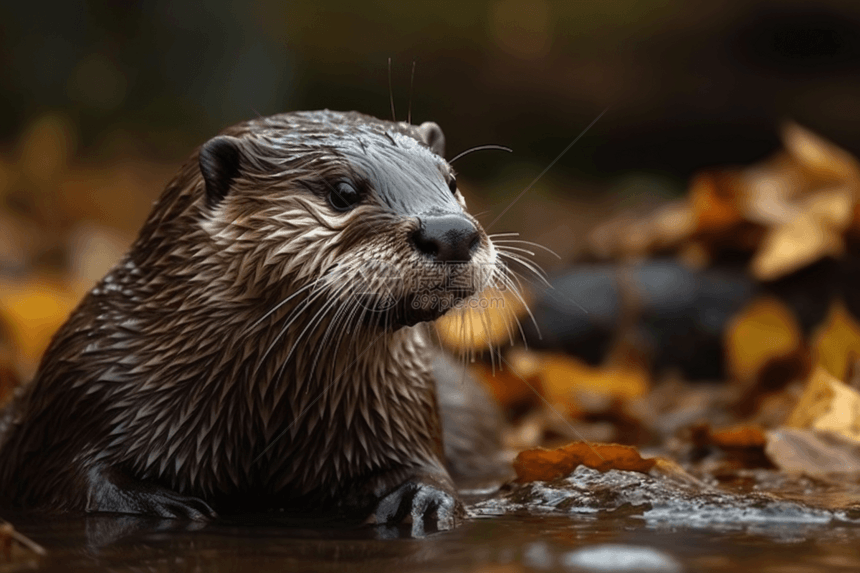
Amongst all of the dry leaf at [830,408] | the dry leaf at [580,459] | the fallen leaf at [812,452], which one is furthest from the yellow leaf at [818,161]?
the dry leaf at [580,459]

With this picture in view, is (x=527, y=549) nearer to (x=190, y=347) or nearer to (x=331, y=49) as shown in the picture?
(x=190, y=347)

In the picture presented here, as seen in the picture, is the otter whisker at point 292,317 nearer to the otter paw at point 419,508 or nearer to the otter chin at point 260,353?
the otter chin at point 260,353

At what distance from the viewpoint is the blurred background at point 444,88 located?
284 inches

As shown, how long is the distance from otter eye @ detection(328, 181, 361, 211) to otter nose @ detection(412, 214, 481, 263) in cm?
27

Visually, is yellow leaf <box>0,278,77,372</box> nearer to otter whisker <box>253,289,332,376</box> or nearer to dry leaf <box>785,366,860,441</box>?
otter whisker <box>253,289,332,376</box>

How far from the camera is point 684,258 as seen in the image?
5.73 meters

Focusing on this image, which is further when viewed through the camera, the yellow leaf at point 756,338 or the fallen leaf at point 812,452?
the yellow leaf at point 756,338

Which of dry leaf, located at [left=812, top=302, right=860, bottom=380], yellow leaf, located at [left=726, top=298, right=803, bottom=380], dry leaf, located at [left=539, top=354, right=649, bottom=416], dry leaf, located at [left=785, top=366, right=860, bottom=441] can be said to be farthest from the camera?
yellow leaf, located at [left=726, top=298, right=803, bottom=380]

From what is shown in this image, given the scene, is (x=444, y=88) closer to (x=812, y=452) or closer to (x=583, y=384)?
(x=583, y=384)

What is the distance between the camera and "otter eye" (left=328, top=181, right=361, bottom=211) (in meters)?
2.87

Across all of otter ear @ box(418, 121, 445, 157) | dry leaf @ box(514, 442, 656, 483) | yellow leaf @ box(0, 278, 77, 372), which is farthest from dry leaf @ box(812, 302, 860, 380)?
yellow leaf @ box(0, 278, 77, 372)

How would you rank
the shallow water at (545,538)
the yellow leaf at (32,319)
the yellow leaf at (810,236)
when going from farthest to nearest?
1. the yellow leaf at (32,319)
2. the yellow leaf at (810,236)
3. the shallow water at (545,538)

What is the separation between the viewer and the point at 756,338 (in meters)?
4.96

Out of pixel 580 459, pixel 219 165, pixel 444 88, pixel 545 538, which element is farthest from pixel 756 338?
pixel 444 88
